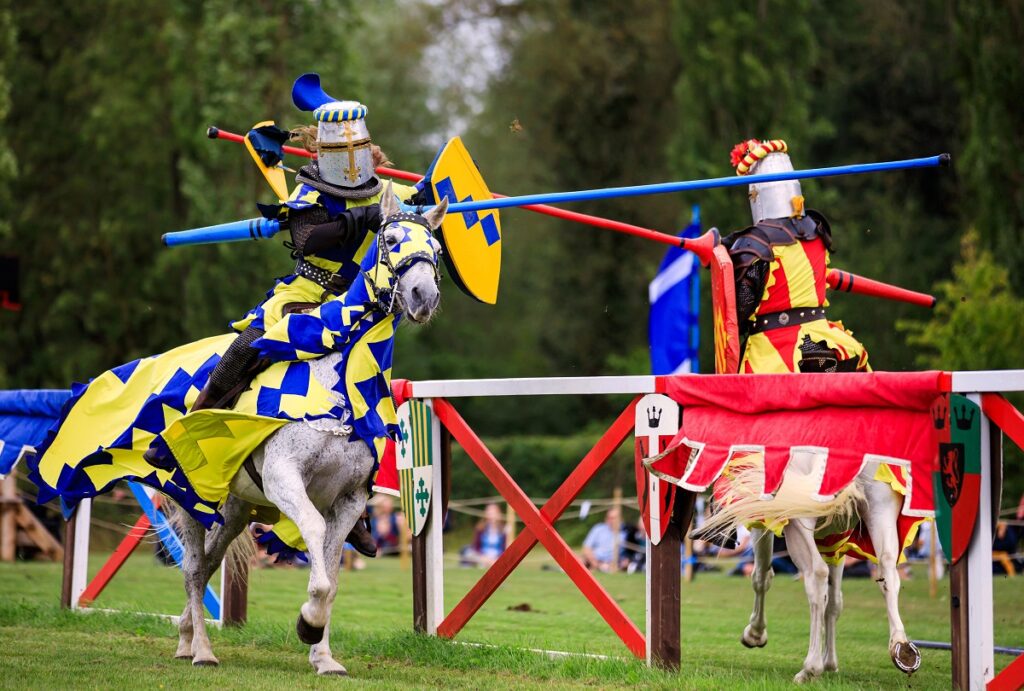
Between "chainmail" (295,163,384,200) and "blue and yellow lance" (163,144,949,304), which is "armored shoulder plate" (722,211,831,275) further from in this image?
"chainmail" (295,163,384,200)

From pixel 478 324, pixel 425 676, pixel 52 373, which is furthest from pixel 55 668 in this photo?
pixel 478 324

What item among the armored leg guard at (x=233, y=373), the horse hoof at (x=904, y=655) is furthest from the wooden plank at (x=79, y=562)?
the horse hoof at (x=904, y=655)

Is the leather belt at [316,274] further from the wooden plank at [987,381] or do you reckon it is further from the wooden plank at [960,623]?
the wooden plank at [960,623]

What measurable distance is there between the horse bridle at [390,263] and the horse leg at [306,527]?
91 centimetres

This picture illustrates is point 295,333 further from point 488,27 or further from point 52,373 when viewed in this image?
point 488,27

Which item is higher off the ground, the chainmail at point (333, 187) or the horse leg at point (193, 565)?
the chainmail at point (333, 187)

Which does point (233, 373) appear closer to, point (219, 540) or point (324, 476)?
point (324, 476)

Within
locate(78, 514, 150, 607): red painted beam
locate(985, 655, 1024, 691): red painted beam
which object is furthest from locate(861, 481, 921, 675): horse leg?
locate(78, 514, 150, 607): red painted beam

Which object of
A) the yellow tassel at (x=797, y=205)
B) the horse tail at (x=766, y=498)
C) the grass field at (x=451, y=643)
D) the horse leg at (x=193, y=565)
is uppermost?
the yellow tassel at (x=797, y=205)

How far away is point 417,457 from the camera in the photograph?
8.09 metres

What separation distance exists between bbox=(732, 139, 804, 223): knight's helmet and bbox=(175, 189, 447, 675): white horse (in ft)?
6.92

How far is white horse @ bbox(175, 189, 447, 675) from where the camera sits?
252 inches

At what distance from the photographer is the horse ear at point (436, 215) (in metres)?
6.71

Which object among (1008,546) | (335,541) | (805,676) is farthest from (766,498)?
(1008,546)
